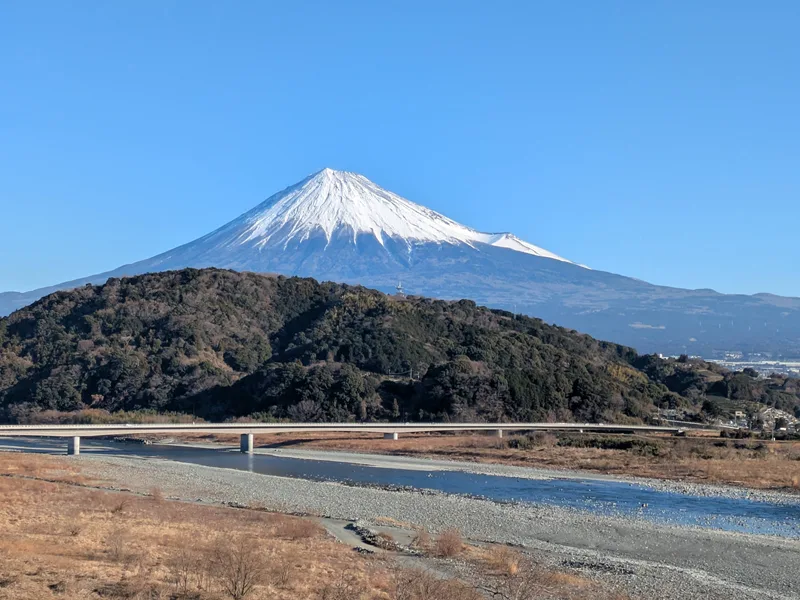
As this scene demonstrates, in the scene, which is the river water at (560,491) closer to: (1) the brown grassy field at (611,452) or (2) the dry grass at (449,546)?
(1) the brown grassy field at (611,452)

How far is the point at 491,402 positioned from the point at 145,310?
39.4 meters

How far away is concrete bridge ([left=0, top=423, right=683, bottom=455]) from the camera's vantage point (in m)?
52.2

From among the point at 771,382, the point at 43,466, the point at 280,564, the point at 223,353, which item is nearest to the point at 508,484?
the point at 43,466

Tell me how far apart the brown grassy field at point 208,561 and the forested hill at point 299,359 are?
48875 mm

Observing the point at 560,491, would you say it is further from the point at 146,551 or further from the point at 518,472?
the point at 146,551

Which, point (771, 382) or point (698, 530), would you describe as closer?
point (698, 530)

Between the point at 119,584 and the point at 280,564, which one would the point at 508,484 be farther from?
the point at 119,584

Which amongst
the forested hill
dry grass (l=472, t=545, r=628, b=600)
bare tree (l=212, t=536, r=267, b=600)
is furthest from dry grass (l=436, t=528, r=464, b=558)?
the forested hill

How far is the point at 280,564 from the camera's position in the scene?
17.3 m

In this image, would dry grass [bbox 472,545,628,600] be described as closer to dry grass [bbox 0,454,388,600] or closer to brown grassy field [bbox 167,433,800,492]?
dry grass [bbox 0,454,388,600]

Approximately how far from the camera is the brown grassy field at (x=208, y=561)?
586 inches

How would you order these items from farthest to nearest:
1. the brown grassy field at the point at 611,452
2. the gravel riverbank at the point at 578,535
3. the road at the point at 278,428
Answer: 1. the road at the point at 278,428
2. the brown grassy field at the point at 611,452
3. the gravel riverbank at the point at 578,535

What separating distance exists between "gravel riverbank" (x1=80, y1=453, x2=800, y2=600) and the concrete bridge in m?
14.4

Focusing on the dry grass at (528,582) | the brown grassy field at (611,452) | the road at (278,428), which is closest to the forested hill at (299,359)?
the road at (278,428)
